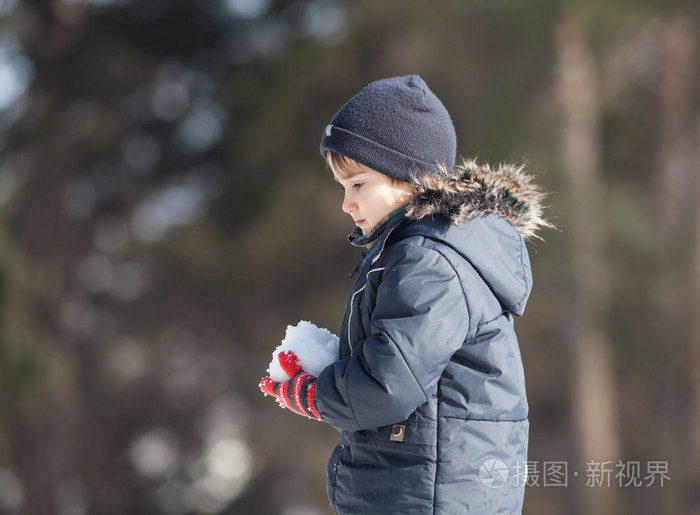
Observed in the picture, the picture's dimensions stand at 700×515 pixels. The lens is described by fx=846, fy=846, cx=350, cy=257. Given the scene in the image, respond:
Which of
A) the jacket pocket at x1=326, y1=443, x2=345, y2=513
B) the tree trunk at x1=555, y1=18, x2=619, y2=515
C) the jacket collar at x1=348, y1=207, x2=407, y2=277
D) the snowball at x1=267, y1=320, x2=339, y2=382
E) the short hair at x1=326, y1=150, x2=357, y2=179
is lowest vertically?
the jacket pocket at x1=326, y1=443, x2=345, y2=513

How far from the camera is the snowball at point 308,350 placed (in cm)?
174

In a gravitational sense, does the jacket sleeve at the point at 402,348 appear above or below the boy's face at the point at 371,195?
below

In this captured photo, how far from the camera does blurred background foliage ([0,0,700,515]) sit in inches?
310

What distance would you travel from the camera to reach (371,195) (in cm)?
179

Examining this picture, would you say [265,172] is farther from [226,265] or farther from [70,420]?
[70,420]

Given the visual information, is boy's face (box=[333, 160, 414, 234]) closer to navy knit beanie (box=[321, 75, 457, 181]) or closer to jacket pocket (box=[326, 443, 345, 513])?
navy knit beanie (box=[321, 75, 457, 181])

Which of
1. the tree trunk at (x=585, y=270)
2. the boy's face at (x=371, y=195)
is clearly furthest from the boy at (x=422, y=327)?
the tree trunk at (x=585, y=270)

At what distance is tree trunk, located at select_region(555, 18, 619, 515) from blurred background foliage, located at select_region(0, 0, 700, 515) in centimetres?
3

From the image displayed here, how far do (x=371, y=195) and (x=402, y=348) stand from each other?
1.33ft

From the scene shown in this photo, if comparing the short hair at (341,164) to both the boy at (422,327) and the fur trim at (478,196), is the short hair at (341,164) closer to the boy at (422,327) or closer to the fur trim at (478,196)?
the boy at (422,327)

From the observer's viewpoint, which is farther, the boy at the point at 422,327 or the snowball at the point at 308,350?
the snowball at the point at 308,350

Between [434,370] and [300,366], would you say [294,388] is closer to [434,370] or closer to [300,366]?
[300,366]

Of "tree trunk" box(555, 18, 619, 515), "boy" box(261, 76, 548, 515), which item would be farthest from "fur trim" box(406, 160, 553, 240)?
"tree trunk" box(555, 18, 619, 515)

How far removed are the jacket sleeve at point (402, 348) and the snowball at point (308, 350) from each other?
0.12m
